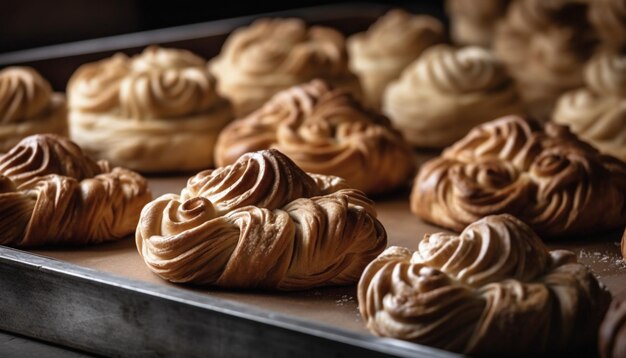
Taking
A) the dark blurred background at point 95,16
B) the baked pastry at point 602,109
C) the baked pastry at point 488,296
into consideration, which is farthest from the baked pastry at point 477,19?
the baked pastry at point 488,296

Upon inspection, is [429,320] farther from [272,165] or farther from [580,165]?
[580,165]

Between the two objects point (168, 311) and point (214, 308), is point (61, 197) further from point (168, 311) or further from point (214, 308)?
Answer: point (214, 308)

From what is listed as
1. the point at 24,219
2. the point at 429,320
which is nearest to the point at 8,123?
the point at 24,219

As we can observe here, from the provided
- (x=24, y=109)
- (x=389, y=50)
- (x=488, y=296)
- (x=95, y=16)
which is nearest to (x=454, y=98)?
(x=389, y=50)

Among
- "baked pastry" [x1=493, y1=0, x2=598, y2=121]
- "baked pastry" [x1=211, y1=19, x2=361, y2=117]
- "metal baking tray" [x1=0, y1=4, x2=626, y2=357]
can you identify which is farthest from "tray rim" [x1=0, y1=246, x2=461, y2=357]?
"baked pastry" [x1=493, y1=0, x2=598, y2=121]

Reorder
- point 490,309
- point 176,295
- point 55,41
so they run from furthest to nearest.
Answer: point 55,41, point 176,295, point 490,309

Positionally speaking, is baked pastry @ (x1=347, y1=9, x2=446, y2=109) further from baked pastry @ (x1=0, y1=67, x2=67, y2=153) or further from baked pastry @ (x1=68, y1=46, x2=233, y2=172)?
baked pastry @ (x1=0, y1=67, x2=67, y2=153)

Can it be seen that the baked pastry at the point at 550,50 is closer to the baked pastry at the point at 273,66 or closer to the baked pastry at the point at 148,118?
the baked pastry at the point at 273,66
